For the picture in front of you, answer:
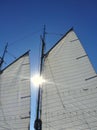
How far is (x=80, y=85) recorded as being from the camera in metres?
19.5

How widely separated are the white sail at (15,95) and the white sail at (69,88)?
5.01ft

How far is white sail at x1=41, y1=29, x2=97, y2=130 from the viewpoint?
17891 millimetres

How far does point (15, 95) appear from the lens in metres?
21.0

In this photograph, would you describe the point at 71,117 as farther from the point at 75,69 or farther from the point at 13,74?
the point at 13,74

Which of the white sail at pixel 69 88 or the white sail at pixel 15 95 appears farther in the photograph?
the white sail at pixel 15 95

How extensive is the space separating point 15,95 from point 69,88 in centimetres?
452

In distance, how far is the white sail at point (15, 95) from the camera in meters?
19.4

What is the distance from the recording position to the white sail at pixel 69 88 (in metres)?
17.9

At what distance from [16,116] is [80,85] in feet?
17.5

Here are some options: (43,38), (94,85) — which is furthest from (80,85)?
A: (43,38)

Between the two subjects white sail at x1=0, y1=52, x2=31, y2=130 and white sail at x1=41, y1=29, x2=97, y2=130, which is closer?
white sail at x1=41, y1=29, x2=97, y2=130

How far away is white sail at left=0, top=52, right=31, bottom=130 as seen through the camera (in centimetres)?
1941

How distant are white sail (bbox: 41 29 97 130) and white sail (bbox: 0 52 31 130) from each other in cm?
153

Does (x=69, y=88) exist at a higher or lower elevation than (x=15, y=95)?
lower
